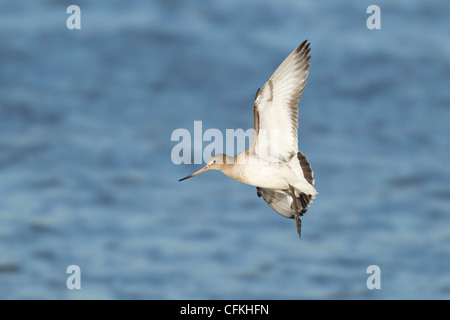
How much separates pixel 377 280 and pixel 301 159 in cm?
1283

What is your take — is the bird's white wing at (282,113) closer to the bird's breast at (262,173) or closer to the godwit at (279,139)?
the godwit at (279,139)

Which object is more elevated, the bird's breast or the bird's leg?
the bird's breast

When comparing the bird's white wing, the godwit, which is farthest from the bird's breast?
the bird's white wing

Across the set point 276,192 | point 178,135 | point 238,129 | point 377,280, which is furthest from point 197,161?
point 276,192

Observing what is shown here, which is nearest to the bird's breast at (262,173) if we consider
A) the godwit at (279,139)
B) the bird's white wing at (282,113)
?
the godwit at (279,139)

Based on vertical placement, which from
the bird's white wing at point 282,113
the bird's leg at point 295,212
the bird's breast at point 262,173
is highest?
the bird's white wing at point 282,113

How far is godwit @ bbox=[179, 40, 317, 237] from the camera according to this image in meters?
9.79

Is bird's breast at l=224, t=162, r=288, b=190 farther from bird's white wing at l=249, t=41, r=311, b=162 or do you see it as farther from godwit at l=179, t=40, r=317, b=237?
bird's white wing at l=249, t=41, r=311, b=162

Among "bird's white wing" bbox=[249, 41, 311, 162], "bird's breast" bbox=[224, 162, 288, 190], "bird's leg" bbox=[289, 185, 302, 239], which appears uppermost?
"bird's white wing" bbox=[249, 41, 311, 162]

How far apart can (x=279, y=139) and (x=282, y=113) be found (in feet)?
1.08

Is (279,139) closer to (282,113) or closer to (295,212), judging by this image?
(282,113)

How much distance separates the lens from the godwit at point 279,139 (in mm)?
9789

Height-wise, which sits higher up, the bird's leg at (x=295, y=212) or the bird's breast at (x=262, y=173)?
the bird's breast at (x=262, y=173)

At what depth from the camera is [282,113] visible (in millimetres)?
9875
